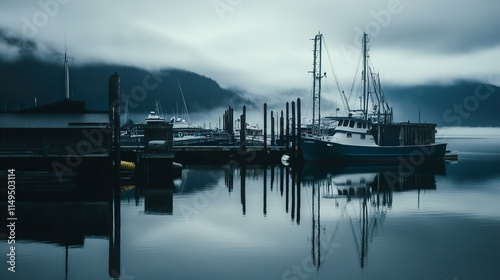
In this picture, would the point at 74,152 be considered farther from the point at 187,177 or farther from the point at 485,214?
the point at 485,214

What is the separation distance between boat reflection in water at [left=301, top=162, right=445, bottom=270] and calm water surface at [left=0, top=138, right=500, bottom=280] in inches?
3.5

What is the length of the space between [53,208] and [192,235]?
26.0ft

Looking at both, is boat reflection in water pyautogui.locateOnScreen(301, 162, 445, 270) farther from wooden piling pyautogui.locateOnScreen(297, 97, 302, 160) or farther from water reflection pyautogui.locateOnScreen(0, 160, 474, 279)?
wooden piling pyautogui.locateOnScreen(297, 97, 302, 160)

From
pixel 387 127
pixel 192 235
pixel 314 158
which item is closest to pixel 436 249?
pixel 192 235

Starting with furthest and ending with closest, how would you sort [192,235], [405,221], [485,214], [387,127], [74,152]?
[387,127], [74,152], [485,214], [405,221], [192,235]

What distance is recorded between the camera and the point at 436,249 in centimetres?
1555

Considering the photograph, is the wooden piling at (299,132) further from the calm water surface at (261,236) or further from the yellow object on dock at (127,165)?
the yellow object on dock at (127,165)

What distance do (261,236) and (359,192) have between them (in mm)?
15596

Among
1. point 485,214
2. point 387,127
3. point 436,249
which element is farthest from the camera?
point 387,127

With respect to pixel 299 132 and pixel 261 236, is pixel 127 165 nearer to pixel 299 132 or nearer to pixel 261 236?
pixel 261 236

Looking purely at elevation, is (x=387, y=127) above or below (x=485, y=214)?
above

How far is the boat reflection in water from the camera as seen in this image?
1766cm

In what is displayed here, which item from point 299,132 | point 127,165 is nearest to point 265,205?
point 127,165

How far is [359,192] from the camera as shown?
31312 millimetres
